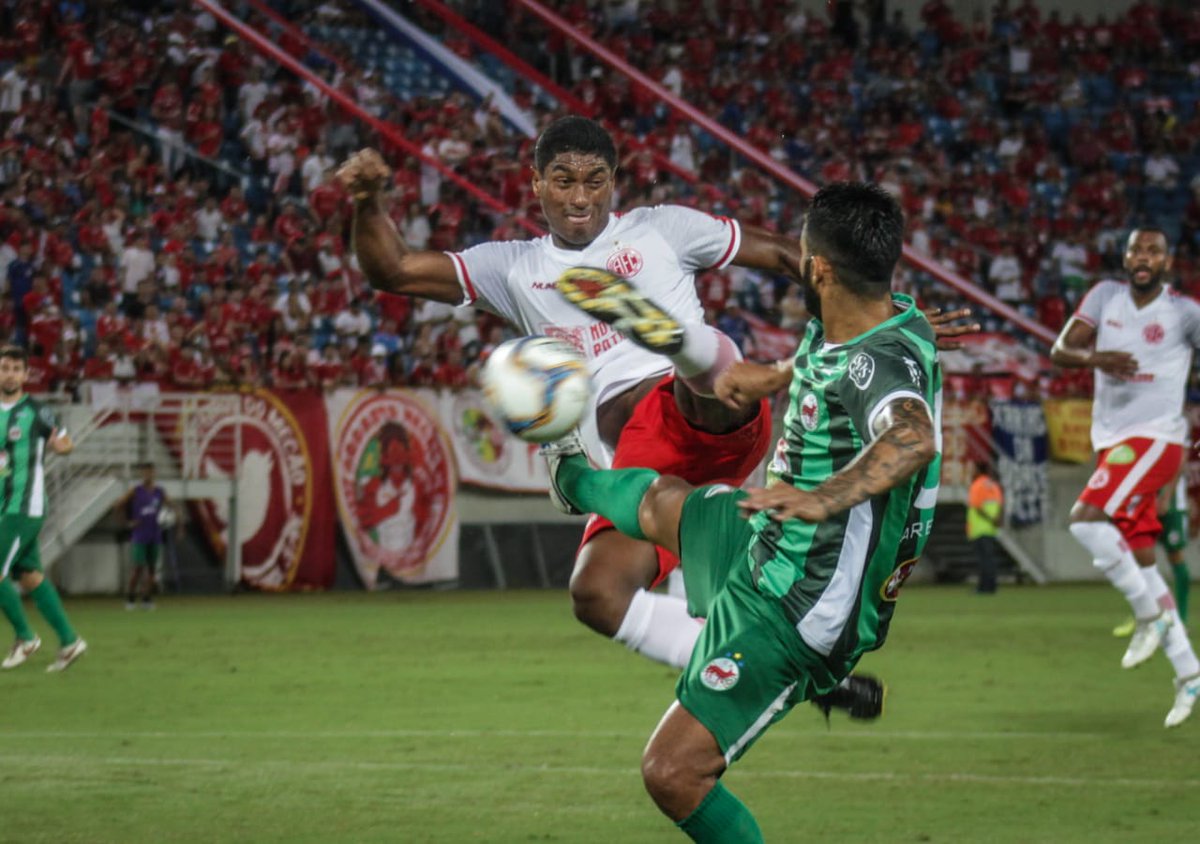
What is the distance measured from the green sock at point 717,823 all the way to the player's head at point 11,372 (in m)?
10.7

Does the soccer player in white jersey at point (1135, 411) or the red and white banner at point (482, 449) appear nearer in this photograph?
the soccer player in white jersey at point (1135, 411)

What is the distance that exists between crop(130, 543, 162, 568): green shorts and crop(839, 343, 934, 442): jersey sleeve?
17574mm

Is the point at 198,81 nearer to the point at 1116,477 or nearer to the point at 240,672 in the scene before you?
the point at 240,672

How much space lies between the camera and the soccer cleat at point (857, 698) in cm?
619

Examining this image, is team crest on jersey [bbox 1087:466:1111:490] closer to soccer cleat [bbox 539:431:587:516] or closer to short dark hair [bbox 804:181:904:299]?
soccer cleat [bbox 539:431:587:516]

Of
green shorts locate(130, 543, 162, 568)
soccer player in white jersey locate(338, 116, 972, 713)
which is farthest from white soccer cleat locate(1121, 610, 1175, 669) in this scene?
green shorts locate(130, 543, 162, 568)

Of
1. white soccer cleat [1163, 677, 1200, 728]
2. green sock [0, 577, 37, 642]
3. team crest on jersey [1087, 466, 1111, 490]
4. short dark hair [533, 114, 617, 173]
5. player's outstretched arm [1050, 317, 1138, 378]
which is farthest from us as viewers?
green sock [0, 577, 37, 642]

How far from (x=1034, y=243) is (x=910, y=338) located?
26037 mm

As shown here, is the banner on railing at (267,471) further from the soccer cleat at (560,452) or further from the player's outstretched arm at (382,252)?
the soccer cleat at (560,452)

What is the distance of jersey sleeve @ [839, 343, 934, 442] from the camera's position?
189 inches

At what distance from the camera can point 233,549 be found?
77.0ft

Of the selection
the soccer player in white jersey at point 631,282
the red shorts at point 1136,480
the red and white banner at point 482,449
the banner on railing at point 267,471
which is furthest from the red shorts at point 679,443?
the red and white banner at point 482,449

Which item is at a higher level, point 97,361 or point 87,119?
point 87,119

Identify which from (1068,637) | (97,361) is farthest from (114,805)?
(97,361)
